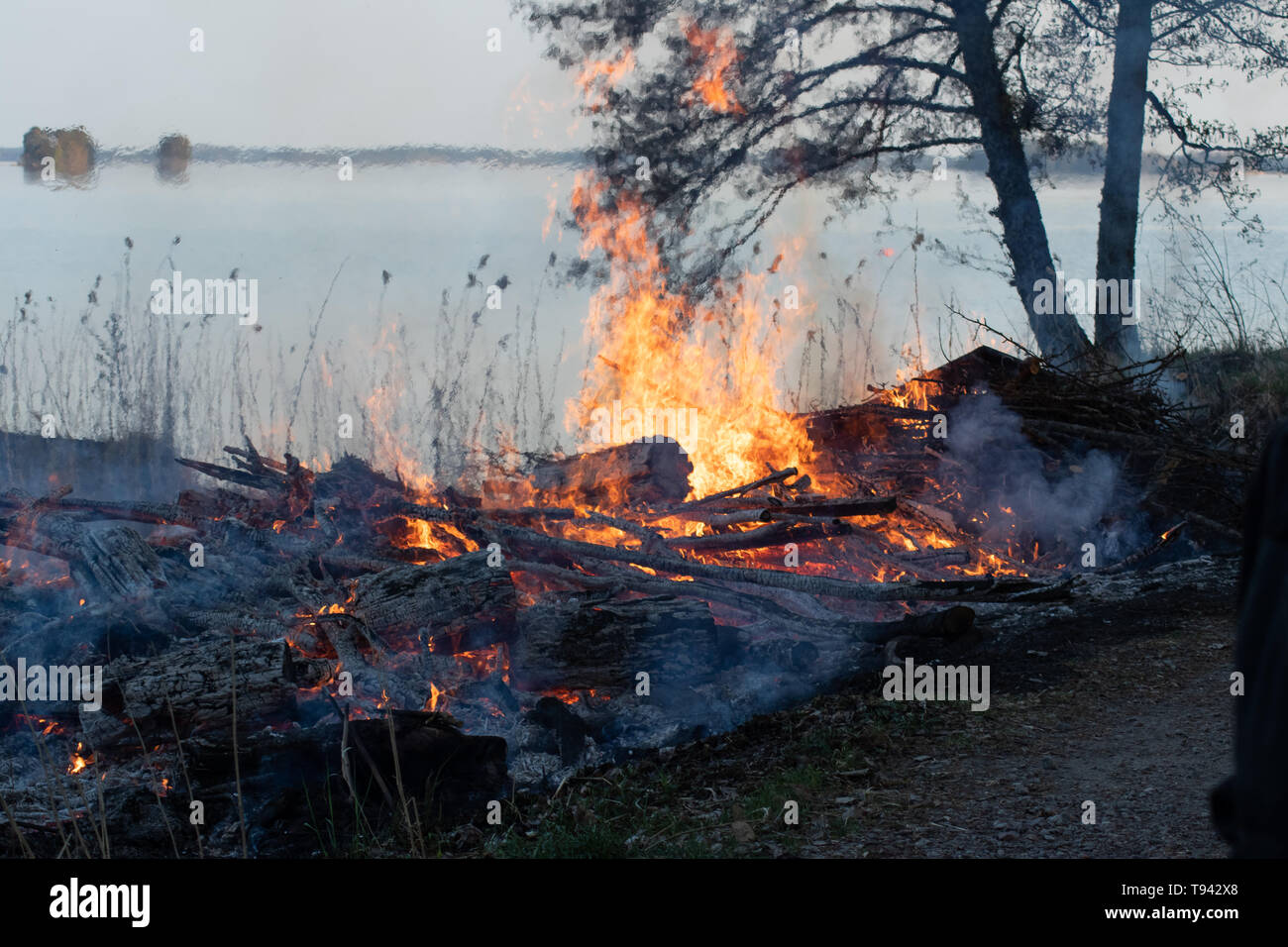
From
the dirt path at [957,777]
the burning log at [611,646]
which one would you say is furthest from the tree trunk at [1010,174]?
the burning log at [611,646]

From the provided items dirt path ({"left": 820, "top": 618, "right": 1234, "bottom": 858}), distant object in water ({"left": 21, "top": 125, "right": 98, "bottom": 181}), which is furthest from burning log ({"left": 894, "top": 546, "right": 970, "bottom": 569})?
distant object in water ({"left": 21, "top": 125, "right": 98, "bottom": 181})

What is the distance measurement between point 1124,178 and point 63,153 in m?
11.7

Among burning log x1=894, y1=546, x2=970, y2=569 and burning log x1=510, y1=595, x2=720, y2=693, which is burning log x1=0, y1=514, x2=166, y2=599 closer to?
burning log x1=510, y1=595, x2=720, y2=693

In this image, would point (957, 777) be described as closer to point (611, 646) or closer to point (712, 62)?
point (611, 646)

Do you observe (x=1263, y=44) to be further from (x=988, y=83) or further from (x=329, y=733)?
(x=329, y=733)

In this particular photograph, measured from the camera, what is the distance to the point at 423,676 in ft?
21.1

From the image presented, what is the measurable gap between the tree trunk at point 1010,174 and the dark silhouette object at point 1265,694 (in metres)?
11.4

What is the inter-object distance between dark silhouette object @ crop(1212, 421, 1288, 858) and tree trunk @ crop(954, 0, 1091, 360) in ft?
37.4

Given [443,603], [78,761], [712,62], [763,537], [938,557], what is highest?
[712,62]

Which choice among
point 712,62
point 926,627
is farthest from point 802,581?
point 712,62

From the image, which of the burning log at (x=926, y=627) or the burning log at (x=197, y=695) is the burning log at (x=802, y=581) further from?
the burning log at (x=197, y=695)

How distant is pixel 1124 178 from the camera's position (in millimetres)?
12227

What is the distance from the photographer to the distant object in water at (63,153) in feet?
34.5

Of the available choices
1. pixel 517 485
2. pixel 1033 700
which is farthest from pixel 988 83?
pixel 1033 700
